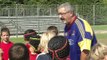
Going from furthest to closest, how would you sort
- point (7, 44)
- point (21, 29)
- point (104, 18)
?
1. point (104, 18)
2. point (21, 29)
3. point (7, 44)

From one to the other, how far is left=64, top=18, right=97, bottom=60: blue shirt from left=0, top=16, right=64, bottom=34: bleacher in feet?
79.9

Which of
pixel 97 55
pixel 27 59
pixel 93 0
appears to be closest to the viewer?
pixel 97 55

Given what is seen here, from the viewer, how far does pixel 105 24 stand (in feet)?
138

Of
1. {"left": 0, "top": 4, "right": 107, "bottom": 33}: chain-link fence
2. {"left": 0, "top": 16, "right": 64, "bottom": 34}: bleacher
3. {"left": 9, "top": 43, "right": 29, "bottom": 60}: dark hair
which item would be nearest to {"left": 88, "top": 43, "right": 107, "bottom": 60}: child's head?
{"left": 9, "top": 43, "right": 29, "bottom": 60}: dark hair

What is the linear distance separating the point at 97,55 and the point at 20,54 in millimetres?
829

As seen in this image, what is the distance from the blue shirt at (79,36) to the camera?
6020 mm

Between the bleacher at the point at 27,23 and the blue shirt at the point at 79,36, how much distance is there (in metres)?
24.4

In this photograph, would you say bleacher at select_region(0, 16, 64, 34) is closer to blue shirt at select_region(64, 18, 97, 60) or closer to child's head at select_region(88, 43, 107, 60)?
blue shirt at select_region(64, 18, 97, 60)

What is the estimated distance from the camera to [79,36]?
6078mm

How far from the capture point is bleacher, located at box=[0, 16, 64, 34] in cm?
3091

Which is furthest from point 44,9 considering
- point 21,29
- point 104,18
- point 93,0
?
point 93,0

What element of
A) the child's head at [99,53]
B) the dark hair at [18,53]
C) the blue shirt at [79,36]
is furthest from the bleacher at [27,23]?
the child's head at [99,53]

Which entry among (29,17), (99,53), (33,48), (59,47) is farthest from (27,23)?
(99,53)

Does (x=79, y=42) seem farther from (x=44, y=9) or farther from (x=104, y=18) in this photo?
(x=104, y=18)
